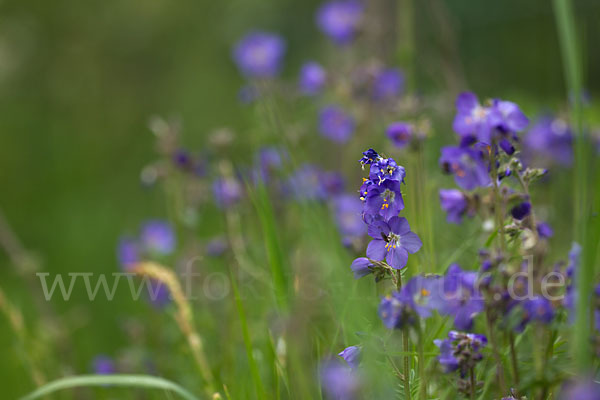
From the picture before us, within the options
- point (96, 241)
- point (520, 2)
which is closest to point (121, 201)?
point (96, 241)

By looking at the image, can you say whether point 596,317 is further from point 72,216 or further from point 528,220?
point 72,216

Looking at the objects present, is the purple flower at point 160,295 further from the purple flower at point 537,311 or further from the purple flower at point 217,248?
the purple flower at point 537,311

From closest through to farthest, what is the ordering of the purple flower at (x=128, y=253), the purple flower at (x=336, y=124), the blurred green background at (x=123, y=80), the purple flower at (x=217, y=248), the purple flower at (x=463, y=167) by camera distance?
the purple flower at (x=463, y=167) < the purple flower at (x=217, y=248) < the purple flower at (x=128, y=253) < the purple flower at (x=336, y=124) < the blurred green background at (x=123, y=80)

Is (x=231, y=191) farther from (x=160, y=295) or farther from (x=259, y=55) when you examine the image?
(x=259, y=55)

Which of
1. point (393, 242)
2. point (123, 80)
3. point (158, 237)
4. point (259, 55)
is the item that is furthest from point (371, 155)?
point (123, 80)

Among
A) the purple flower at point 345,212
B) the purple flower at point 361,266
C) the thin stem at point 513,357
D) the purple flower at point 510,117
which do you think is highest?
the purple flower at point 345,212

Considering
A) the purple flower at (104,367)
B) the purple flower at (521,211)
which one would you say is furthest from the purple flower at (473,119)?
the purple flower at (104,367)
